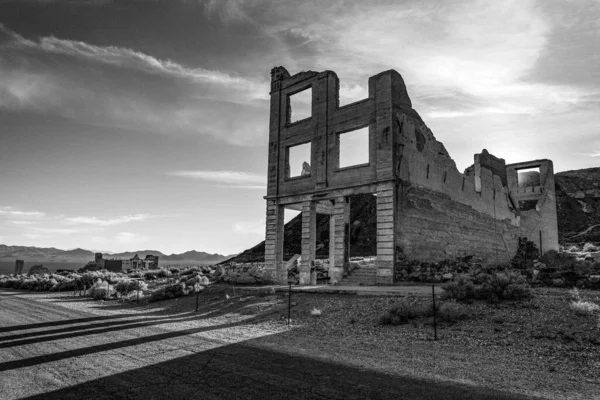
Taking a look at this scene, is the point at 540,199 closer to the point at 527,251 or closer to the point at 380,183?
the point at 527,251

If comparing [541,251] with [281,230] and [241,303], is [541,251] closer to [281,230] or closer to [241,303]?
[281,230]

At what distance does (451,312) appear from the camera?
9.78 m

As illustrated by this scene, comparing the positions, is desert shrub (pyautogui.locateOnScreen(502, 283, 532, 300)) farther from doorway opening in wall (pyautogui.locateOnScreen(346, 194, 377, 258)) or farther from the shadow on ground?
doorway opening in wall (pyautogui.locateOnScreen(346, 194, 377, 258))

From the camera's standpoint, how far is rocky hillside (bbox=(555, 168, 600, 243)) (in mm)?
53656

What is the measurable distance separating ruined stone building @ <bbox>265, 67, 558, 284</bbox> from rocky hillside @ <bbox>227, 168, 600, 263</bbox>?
19.6 meters

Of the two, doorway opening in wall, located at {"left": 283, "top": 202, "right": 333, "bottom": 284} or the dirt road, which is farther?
doorway opening in wall, located at {"left": 283, "top": 202, "right": 333, "bottom": 284}

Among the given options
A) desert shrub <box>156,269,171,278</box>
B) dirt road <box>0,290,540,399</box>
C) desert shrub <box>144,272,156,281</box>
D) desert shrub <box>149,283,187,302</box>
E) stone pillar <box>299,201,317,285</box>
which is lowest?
desert shrub <box>144,272,156,281</box>

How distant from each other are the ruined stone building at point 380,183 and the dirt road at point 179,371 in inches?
387

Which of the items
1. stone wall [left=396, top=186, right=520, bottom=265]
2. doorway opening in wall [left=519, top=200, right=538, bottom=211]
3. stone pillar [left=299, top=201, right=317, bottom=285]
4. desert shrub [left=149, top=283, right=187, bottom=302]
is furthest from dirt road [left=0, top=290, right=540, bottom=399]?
doorway opening in wall [left=519, top=200, right=538, bottom=211]

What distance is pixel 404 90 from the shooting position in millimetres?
20000

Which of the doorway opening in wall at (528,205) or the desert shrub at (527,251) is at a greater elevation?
the doorway opening in wall at (528,205)

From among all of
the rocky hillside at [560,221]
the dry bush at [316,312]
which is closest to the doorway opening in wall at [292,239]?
the rocky hillside at [560,221]

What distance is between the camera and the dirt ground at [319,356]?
534 centimetres

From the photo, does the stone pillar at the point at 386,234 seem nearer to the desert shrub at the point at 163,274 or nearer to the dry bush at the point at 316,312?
the dry bush at the point at 316,312
